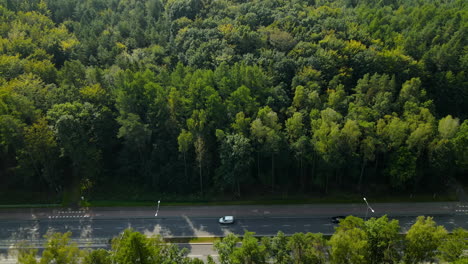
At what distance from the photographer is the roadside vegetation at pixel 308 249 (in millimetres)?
38844

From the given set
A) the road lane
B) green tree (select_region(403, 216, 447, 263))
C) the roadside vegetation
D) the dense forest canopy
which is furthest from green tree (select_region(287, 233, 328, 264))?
the dense forest canopy

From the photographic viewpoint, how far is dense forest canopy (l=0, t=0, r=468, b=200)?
62844 millimetres

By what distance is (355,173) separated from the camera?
218ft

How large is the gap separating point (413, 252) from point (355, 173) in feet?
78.2

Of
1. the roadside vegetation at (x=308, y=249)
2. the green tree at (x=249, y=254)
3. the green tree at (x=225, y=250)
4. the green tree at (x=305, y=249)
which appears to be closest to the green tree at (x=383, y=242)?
the roadside vegetation at (x=308, y=249)

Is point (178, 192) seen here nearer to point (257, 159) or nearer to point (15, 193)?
point (257, 159)

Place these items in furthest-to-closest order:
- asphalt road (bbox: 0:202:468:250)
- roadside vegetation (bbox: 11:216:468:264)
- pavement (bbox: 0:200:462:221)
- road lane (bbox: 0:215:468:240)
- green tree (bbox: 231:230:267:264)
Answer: pavement (bbox: 0:200:462:221), asphalt road (bbox: 0:202:468:250), road lane (bbox: 0:215:468:240), green tree (bbox: 231:230:267:264), roadside vegetation (bbox: 11:216:468:264)

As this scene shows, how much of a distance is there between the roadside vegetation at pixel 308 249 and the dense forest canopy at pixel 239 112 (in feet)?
66.7

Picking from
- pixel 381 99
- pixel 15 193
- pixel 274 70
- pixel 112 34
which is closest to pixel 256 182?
pixel 274 70

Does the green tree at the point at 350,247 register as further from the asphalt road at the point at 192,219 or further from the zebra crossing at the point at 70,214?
the zebra crossing at the point at 70,214

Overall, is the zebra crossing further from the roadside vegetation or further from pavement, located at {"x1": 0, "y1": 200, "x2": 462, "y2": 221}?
the roadside vegetation

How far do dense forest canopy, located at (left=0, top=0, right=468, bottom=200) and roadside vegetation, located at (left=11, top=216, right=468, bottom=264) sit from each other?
2034 centimetres

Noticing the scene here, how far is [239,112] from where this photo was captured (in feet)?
214

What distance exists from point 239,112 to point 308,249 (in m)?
30.8
